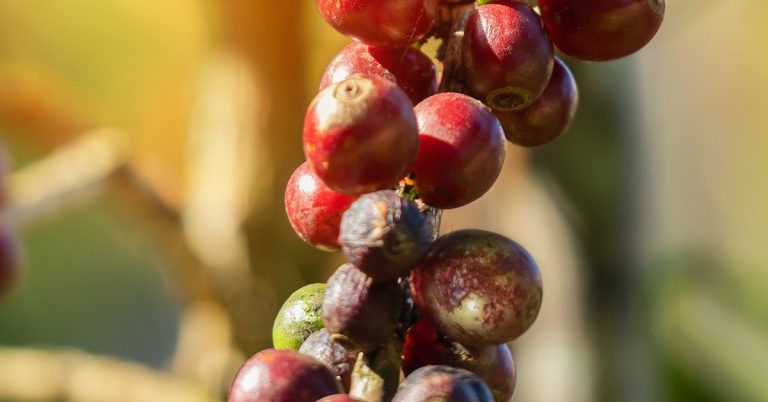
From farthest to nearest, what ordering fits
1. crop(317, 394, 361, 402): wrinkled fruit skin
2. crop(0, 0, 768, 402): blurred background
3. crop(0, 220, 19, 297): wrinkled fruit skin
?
crop(0, 0, 768, 402): blurred background < crop(0, 220, 19, 297): wrinkled fruit skin < crop(317, 394, 361, 402): wrinkled fruit skin

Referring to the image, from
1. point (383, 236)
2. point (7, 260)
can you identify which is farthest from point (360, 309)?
point (7, 260)

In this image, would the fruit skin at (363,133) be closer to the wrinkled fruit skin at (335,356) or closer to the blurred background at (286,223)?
the wrinkled fruit skin at (335,356)

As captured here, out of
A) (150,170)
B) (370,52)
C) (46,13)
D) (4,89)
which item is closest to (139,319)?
(46,13)

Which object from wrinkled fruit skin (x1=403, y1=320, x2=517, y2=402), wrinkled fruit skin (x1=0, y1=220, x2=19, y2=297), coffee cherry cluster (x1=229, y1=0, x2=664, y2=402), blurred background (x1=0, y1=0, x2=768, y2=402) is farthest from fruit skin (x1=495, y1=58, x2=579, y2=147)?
wrinkled fruit skin (x1=0, y1=220, x2=19, y2=297)

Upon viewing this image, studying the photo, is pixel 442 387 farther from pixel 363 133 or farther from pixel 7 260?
pixel 7 260

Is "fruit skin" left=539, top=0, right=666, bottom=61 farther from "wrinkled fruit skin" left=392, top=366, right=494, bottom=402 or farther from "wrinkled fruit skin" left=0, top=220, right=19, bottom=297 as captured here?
"wrinkled fruit skin" left=0, top=220, right=19, bottom=297

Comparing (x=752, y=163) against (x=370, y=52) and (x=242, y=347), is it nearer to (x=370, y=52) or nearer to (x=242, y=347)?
(x=242, y=347)
